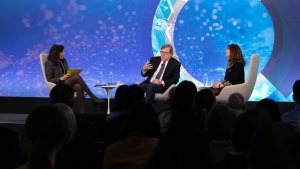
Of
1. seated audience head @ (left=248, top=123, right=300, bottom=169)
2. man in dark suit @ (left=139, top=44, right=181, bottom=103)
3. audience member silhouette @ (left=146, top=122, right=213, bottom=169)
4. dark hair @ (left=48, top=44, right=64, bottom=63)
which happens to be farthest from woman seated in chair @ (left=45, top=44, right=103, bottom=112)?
seated audience head @ (left=248, top=123, right=300, bottom=169)

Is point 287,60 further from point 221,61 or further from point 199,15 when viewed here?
point 199,15

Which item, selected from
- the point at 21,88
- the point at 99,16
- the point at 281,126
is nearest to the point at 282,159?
the point at 281,126

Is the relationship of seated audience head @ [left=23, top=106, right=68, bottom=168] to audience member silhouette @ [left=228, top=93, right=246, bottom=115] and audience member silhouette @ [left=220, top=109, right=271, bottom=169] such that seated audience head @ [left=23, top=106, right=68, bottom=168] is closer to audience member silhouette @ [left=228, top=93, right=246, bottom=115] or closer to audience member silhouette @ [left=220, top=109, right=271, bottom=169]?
audience member silhouette @ [left=220, top=109, right=271, bottom=169]

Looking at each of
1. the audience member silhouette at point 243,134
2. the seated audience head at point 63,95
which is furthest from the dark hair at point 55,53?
the audience member silhouette at point 243,134

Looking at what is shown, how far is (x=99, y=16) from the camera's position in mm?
8023

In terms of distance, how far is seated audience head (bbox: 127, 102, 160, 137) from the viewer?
6.86 feet

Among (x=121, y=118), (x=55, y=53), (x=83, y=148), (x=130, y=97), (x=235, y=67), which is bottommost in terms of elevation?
(x=83, y=148)

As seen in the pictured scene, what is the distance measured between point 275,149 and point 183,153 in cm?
28

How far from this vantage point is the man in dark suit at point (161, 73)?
20.7ft

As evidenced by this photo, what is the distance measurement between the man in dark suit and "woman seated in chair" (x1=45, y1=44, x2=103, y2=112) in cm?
91

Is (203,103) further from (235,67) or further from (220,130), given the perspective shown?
(235,67)

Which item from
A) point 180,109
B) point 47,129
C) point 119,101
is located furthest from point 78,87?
point 47,129

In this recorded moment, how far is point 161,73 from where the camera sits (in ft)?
21.7

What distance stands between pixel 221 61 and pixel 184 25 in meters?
0.90
